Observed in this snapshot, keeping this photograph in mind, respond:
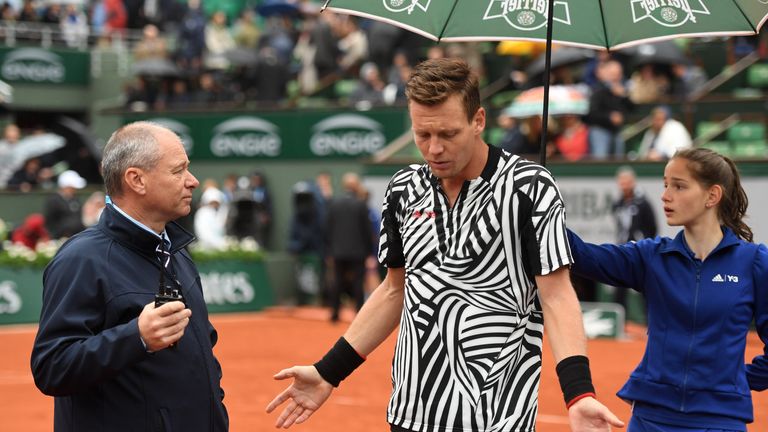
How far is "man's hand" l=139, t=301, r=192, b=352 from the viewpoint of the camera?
407 cm

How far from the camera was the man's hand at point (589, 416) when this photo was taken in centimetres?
396

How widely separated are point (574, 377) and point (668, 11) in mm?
2062

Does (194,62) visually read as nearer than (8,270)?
No

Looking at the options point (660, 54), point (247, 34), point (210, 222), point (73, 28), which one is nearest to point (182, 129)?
point (247, 34)

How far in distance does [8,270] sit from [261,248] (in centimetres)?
620

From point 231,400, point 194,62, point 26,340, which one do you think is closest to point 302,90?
point 194,62

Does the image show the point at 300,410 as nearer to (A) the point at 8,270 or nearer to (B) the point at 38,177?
(A) the point at 8,270

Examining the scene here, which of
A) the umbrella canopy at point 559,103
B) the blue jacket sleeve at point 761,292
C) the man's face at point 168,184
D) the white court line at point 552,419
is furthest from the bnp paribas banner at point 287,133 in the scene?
the man's face at point 168,184

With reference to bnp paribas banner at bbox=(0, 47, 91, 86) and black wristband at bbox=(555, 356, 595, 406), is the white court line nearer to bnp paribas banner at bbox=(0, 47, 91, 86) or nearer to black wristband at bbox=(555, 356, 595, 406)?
black wristband at bbox=(555, 356, 595, 406)

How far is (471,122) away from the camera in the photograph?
4.32m

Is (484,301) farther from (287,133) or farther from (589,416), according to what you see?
(287,133)

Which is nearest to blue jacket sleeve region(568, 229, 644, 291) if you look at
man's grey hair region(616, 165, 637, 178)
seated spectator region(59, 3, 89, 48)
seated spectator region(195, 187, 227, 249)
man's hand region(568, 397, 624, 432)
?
man's hand region(568, 397, 624, 432)

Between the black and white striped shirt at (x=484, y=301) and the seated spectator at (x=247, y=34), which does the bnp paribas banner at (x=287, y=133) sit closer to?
the seated spectator at (x=247, y=34)

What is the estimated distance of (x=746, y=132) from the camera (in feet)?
62.7
